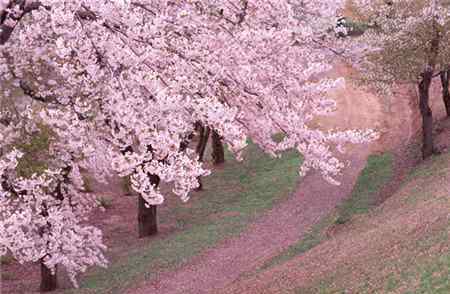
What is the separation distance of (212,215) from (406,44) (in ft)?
39.3

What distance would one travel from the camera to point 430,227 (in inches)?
624

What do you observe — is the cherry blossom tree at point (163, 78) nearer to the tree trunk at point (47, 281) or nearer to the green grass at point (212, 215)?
the tree trunk at point (47, 281)

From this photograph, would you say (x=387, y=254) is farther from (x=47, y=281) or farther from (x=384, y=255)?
(x=47, y=281)

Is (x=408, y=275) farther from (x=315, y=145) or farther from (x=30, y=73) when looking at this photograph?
(x=30, y=73)

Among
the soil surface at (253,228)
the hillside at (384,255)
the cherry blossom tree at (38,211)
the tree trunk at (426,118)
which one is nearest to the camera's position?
the hillside at (384,255)

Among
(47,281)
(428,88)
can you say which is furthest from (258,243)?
(428,88)

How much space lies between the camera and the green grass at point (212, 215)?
81.1 feet

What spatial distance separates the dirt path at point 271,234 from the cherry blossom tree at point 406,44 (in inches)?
248

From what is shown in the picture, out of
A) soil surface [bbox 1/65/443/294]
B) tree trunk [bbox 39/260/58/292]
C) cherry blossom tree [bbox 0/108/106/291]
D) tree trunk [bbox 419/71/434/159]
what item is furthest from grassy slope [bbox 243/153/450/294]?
tree trunk [bbox 39/260/58/292]

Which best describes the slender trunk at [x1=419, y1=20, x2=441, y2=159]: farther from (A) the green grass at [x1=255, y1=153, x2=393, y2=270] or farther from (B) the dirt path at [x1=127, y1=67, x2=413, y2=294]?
(B) the dirt path at [x1=127, y1=67, x2=413, y2=294]

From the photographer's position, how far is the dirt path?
75.5 feet

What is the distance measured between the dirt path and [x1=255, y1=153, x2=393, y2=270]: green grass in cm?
46

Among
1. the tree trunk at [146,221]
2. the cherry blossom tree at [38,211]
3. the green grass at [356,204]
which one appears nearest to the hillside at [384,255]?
the green grass at [356,204]

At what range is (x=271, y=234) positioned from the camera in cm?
2748
